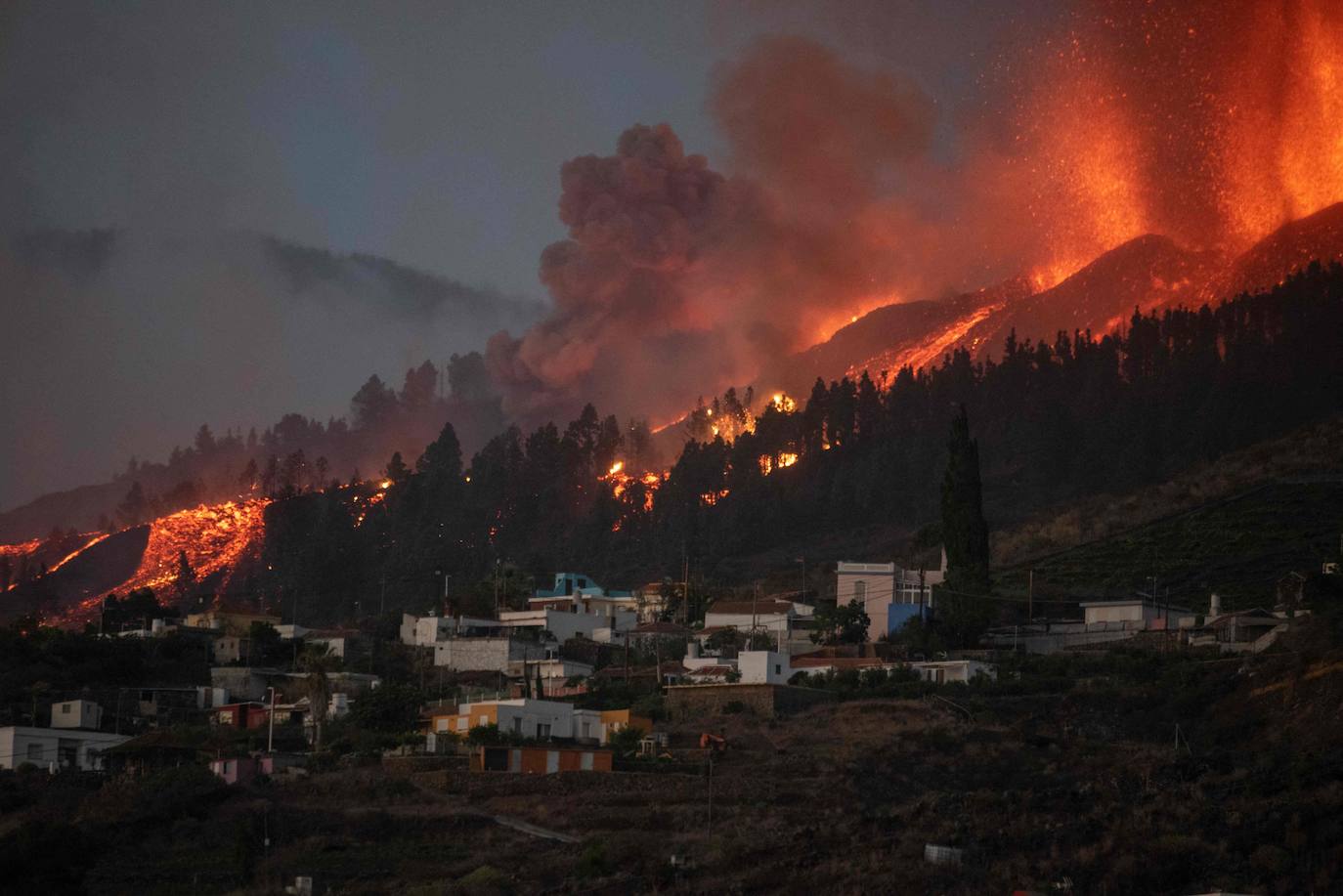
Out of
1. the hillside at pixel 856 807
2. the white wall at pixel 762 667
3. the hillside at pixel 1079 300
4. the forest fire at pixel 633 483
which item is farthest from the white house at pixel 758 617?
the hillside at pixel 1079 300

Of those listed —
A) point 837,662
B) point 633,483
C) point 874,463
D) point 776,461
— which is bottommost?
point 837,662

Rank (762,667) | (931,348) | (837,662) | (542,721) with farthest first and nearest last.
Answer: (931,348)
(837,662)
(762,667)
(542,721)

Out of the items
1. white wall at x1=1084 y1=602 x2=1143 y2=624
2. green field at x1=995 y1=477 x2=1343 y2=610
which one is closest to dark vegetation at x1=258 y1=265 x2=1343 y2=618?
green field at x1=995 y1=477 x2=1343 y2=610

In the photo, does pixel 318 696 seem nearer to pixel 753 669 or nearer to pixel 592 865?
pixel 753 669

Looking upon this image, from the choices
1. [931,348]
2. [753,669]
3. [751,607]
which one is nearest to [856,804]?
→ [753,669]

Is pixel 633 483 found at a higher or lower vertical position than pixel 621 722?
higher

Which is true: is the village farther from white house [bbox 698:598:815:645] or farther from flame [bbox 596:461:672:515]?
flame [bbox 596:461:672:515]

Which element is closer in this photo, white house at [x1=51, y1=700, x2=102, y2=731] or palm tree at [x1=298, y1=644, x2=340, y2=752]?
palm tree at [x1=298, y1=644, x2=340, y2=752]

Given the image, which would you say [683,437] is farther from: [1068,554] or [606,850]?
[606,850]

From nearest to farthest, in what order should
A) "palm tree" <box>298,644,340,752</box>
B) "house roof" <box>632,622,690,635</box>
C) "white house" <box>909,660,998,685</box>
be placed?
"palm tree" <box>298,644,340,752</box> → "white house" <box>909,660,998,685</box> → "house roof" <box>632,622,690,635</box>

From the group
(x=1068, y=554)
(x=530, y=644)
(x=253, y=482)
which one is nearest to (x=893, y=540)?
(x=1068, y=554)

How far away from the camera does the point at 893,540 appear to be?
116 m

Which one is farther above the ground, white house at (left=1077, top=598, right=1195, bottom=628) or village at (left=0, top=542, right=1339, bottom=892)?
white house at (left=1077, top=598, right=1195, bottom=628)

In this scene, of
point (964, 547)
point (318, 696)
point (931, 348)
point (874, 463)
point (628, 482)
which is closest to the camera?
point (318, 696)
